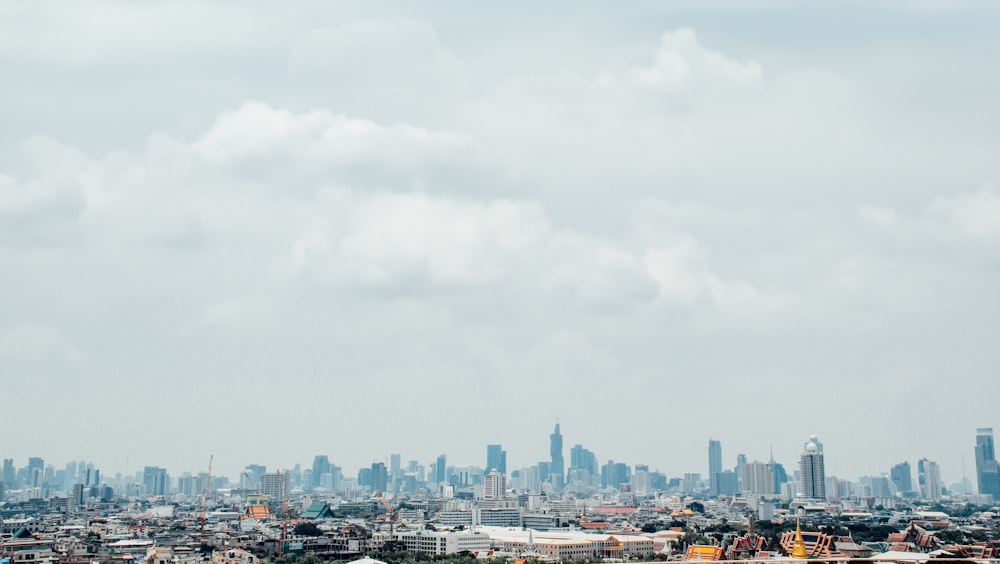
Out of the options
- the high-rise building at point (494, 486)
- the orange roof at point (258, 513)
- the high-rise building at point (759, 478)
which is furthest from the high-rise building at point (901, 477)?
the orange roof at point (258, 513)

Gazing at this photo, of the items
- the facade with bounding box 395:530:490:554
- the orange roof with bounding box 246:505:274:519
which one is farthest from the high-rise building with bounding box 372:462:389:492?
the facade with bounding box 395:530:490:554

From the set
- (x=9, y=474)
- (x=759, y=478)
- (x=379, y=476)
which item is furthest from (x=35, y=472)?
(x=759, y=478)

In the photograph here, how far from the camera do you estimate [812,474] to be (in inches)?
5620

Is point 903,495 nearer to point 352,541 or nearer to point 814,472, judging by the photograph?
point 814,472

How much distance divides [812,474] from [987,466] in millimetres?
45277

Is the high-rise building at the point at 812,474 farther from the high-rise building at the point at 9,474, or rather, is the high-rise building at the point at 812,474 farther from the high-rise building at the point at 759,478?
the high-rise building at the point at 9,474

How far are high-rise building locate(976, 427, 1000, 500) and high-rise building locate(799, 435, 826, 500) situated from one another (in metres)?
42.7

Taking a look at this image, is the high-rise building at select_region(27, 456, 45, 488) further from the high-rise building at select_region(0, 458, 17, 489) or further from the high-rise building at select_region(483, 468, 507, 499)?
the high-rise building at select_region(483, 468, 507, 499)

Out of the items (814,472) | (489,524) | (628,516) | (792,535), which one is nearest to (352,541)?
(792,535)

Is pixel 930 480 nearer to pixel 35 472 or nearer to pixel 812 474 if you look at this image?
pixel 812 474

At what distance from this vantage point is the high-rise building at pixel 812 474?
5586 inches

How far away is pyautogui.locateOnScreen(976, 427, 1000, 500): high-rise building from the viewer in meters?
170

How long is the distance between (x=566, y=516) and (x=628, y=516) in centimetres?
1103

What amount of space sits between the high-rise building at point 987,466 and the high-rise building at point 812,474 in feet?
140
